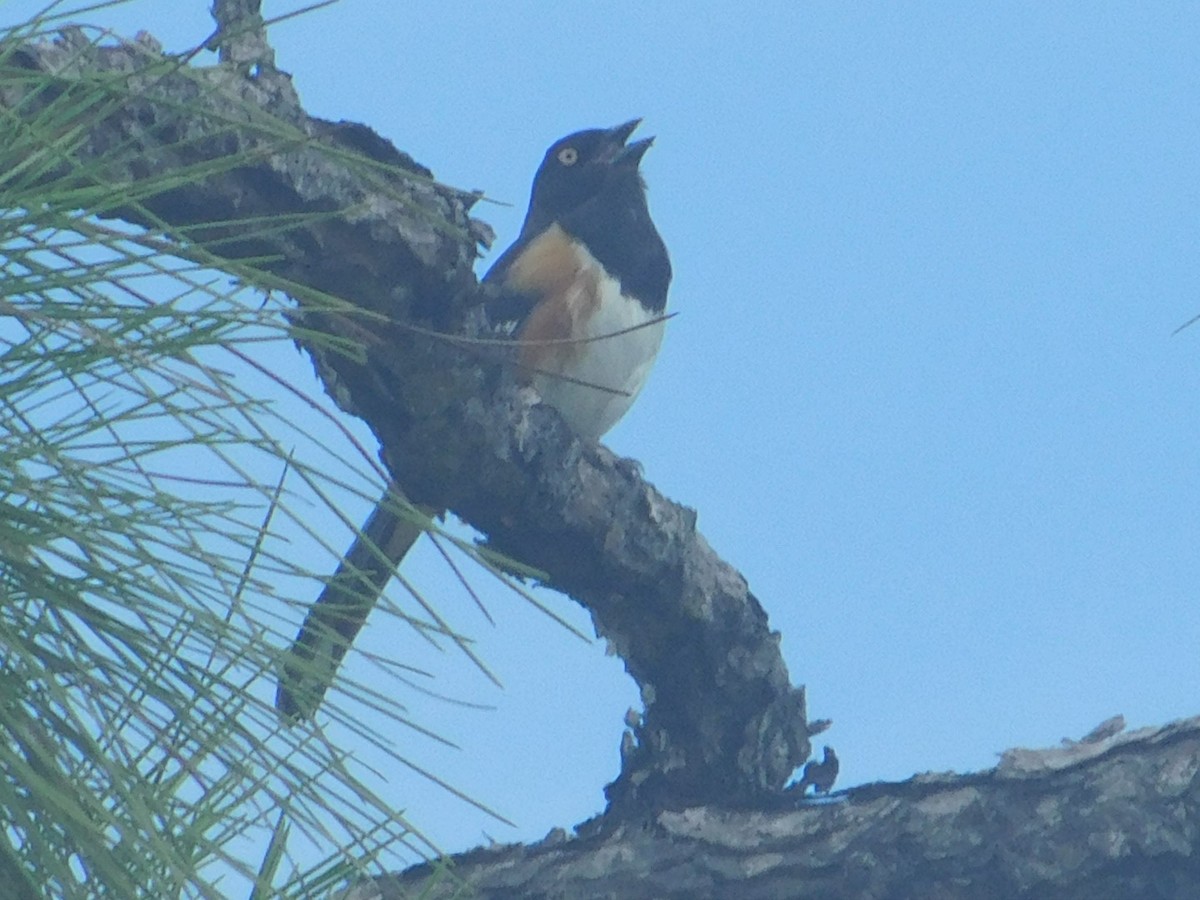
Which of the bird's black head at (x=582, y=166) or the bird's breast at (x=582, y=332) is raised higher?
the bird's black head at (x=582, y=166)

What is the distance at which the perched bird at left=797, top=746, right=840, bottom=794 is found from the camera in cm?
243

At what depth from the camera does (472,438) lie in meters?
2.19

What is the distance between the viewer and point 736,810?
2293 mm

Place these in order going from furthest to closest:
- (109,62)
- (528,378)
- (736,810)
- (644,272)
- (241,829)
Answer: (644,272), (528,378), (736,810), (109,62), (241,829)

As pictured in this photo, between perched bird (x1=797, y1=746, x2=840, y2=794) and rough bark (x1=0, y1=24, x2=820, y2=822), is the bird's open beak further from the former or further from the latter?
perched bird (x1=797, y1=746, x2=840, y2=794)

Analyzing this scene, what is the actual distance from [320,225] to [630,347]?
1.29 metres

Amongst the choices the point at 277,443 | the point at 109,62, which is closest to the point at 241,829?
the point at 277,443

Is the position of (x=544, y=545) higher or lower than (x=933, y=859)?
higher

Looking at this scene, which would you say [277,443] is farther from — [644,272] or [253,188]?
[644,272]

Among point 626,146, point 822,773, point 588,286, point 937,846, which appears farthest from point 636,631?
point 626,146

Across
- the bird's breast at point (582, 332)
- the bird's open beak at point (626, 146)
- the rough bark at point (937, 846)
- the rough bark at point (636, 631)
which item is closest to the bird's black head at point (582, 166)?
the bird's open beak at point (626, 146)

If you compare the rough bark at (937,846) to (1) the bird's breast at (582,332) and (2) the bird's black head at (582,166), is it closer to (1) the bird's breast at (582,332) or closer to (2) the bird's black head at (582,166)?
(1) the bird's breast at (582,332)

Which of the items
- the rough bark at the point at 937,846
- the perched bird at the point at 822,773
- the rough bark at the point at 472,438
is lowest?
the rough bark at the point at 937,846

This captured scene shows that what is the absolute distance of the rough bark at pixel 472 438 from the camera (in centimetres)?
179
